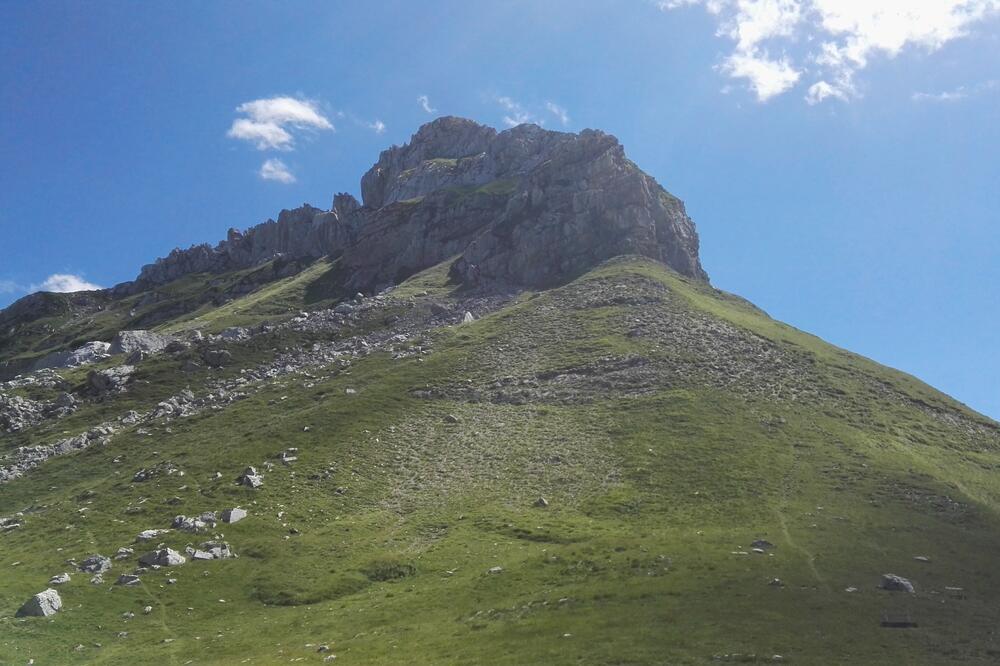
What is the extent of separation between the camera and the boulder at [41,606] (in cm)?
4962

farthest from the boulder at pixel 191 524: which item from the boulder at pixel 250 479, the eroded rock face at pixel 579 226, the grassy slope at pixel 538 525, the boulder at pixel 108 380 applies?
the eroded rock face at pixel 579 226

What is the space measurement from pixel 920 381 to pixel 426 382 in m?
76.7

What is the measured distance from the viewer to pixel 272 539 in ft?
213

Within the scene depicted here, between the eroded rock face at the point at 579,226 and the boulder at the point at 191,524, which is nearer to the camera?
the boulder at the point at 191,524

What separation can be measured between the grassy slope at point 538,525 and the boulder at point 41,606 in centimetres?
102

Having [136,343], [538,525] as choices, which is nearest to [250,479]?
[538,525]

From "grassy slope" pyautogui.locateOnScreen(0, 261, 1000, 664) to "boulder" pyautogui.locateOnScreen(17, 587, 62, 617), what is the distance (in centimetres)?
102

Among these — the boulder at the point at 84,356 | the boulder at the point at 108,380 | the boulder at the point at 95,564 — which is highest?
the boulder at the point at 84,356

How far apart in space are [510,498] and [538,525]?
8.17m

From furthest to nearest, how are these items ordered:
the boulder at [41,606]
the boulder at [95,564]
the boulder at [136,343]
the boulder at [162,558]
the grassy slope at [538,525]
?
the boulder at [136,343], the boulder at [162,558], the boulder at [95,564], the boulder at [41,606], the grassy slope at [538,525]

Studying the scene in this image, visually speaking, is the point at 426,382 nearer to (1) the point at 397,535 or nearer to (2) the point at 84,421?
(1) the point at 397,535

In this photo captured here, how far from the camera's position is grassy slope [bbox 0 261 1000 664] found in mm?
42125

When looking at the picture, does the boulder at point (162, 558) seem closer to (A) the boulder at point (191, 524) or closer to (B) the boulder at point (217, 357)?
(A) the boulder at point (191, 524)

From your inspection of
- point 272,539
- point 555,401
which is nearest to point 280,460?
point 272,539
